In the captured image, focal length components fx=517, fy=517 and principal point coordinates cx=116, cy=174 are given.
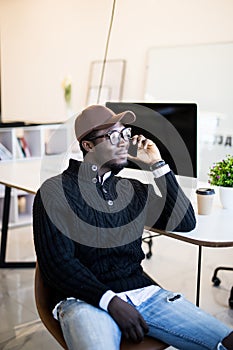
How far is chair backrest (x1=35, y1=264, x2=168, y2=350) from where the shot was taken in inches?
65.4

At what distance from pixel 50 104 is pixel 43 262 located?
497 cm

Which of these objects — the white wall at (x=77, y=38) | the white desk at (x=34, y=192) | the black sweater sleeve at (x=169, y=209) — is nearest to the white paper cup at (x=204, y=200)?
the white desk at (x=34, y=192)

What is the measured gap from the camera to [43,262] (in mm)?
1733

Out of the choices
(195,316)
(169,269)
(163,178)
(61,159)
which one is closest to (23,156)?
(61,159)

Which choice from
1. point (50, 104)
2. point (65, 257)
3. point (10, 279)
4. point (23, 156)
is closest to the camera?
point (65, 257)

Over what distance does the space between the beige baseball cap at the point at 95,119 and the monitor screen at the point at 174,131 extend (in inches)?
22.7

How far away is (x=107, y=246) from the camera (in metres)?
1.80

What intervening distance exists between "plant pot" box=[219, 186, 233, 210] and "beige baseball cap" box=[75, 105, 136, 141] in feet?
1.95

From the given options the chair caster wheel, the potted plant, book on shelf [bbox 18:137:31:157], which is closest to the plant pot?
the potted plant

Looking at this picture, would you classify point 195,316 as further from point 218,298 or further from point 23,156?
point 23,156

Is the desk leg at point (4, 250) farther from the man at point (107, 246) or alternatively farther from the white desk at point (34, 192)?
the man at point (107, 246)

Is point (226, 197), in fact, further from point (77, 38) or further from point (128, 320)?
point (77, 38)

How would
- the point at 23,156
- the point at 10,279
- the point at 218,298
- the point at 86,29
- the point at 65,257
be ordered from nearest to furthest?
the point at 65,257, the point at 218,298, the point at 10,279, the point at 23,156, the point at 86,29

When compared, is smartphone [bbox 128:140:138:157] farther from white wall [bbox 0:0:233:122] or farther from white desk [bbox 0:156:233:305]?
white wall [bbox 0:0:233:122]
